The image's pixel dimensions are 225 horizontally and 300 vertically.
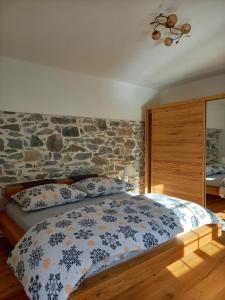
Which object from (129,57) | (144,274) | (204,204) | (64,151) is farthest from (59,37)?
(204,204)

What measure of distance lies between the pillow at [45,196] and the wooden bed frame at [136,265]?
26 centimetres

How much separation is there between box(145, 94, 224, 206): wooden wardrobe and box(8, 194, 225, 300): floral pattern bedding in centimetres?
133

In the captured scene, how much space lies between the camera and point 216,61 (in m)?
3.13

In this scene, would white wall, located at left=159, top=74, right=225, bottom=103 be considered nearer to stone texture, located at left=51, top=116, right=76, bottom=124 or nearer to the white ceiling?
the white ceiling

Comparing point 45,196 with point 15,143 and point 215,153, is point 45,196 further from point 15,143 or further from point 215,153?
point 215,153

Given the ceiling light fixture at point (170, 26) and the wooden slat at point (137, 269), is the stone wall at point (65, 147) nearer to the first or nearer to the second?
the wooden slat at point (137, 269)

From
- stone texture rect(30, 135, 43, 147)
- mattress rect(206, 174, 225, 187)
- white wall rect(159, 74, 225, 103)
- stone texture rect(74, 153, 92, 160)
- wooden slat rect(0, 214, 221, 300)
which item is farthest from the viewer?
white wall rect(159, 74, 225, 103)

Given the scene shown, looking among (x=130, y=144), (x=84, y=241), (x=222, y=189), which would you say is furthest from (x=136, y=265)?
(x=130, y=144)

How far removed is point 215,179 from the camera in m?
3.34

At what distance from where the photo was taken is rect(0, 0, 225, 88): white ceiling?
Result: 1902 mm

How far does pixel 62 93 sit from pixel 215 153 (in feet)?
8.26

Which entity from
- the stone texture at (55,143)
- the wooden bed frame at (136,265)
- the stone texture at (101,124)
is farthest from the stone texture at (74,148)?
the wooden bed frame at (136,265)

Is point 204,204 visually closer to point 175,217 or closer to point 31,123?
point 175,217

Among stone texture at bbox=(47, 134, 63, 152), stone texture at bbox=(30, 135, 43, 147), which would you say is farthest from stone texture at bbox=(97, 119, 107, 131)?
stone texture at bbox=(30, 135, 43, 147)
